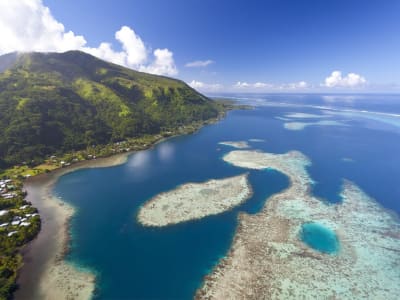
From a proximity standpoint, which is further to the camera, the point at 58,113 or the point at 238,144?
the point at 238,144

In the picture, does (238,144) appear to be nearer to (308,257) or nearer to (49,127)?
(308,257)

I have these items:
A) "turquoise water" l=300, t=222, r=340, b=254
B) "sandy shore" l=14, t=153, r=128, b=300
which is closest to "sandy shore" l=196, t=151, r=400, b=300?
"turquoise water" l=300, t=222, r=340, b=254

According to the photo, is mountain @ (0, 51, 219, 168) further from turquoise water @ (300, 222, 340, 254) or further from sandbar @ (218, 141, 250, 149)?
→ turquoise water @ (300, 222, 340, 254)

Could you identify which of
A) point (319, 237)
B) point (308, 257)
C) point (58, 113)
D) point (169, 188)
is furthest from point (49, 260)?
point (58, 113)

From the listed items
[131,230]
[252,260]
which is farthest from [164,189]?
[252,260]

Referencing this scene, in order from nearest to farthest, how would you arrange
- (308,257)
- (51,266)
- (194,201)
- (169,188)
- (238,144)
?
(51,266), (308,257), (194,201), (169,188), (238,144)

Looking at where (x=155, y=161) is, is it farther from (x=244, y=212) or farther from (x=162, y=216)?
(x=244, y=212)
